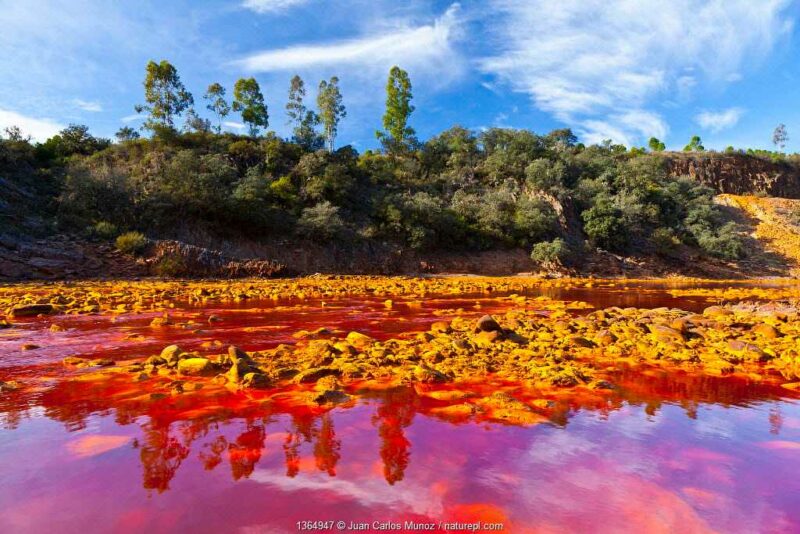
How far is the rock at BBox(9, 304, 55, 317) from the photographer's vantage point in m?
10.4

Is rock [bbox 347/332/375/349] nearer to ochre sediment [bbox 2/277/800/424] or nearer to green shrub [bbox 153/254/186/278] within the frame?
ochre sediment [bbox 2/277/800/424]

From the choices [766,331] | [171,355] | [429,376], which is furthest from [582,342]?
[171,355]

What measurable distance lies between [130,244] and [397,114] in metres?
37.4

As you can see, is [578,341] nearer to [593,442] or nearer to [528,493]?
[593,442]

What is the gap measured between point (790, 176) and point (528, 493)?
9960cm

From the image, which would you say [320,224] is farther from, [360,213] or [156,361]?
[156,361]

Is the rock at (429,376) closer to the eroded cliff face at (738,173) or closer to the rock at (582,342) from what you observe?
the rock at (582,342)

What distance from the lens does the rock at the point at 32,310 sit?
10383 millimetres

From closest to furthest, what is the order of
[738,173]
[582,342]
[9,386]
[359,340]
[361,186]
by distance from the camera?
[9,386] < [359,340] < [582,342] < [361,186] < [738,173]

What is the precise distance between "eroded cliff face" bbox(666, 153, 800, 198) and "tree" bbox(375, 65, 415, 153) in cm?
4593

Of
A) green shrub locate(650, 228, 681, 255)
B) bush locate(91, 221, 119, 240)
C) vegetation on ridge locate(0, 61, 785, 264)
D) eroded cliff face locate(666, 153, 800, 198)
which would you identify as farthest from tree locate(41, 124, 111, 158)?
eroded cliff face locate(666, 153, 800, 198)

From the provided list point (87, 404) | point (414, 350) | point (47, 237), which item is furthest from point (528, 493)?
point (47, 237)

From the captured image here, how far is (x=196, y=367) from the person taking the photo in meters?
5.71

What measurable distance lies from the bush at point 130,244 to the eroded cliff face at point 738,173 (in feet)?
247
